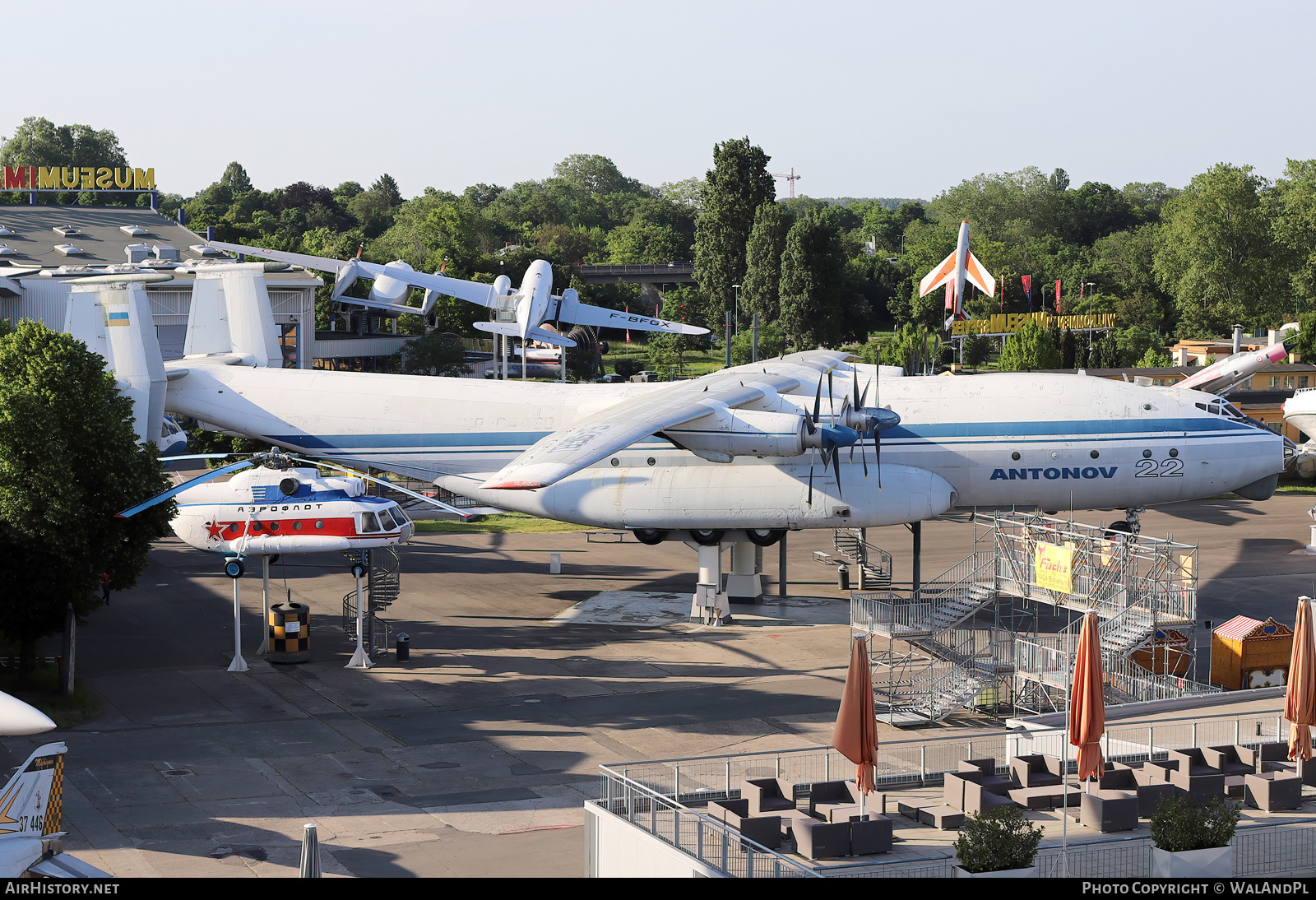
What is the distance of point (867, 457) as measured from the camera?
38781 mm

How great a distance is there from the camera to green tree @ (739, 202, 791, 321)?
120 meters

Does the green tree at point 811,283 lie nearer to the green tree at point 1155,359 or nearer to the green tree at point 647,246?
the green tree at point 1155,359

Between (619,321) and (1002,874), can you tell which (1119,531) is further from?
(619,321)

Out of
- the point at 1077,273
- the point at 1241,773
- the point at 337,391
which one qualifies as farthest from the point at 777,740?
the point at 1077,273

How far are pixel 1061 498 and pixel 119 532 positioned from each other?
27230mm

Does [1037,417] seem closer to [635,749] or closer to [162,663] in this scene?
[635,749]

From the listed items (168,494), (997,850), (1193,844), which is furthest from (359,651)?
(1193,844)

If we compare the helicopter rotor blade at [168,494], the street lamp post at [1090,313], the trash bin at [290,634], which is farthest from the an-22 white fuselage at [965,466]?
the street lamp post at [1090,313]

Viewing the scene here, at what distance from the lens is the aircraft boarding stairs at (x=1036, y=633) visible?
1193 inches

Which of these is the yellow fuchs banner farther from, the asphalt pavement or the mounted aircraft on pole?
the mounted aircraft on pole

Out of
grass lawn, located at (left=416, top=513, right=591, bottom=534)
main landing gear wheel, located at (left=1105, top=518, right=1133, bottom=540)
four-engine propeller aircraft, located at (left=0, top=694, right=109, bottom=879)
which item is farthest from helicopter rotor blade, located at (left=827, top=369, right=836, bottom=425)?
four-engine propeller aircraft, located at (left=0, top=694, right=109, bottom=879)

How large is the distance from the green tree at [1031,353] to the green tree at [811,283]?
2553cm

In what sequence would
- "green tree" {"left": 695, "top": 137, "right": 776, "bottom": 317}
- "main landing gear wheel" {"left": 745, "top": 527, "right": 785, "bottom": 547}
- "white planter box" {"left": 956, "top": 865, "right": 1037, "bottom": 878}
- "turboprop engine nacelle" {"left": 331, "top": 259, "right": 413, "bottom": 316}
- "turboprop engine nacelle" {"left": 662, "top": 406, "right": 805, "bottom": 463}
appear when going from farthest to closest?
1. "green tree" {"left": 695, "top": 137, "right": 776, "bottom": 317}
2. "turboprop engine nacelle" {"left": 331, "top": 259, "right": 413, "bottom": 316}
3. "main landing gear wheel" {"left": 745, "top": 527, "right": 785, "bottom": 547}
4. "turboprop engine nacelle" {"left": 662, "top": 406, "right": 805, "bottom": 463}
5. "white planter box" {"left": 956, "top": 865, "right": 1037, "bottom": 878}

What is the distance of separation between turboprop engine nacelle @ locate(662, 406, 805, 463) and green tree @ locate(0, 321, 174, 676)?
46.7 ft
